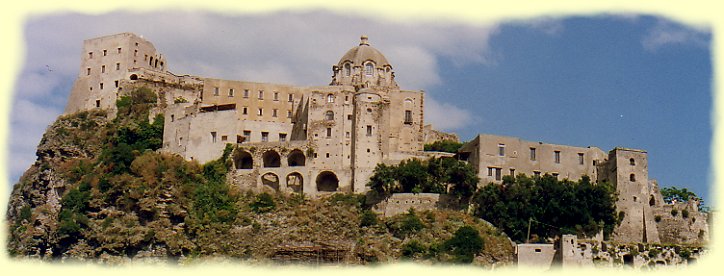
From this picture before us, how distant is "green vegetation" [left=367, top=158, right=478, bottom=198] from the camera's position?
75.2m

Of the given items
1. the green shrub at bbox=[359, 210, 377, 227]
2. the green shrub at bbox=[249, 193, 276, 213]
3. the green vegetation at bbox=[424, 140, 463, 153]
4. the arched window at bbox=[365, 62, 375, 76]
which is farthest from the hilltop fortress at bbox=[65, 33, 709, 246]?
the green shrub at bbox=[359, 210, 377, 227]

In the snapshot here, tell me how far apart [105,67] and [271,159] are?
18.2 m

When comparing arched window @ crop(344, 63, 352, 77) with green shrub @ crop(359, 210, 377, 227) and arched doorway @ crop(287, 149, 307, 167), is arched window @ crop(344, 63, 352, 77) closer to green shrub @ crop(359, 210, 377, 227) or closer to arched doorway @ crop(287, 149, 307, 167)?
arched doorway @ crop(287, 149, 307, 167)

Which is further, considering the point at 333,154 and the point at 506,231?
the point at 333,154

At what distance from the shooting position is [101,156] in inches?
3275

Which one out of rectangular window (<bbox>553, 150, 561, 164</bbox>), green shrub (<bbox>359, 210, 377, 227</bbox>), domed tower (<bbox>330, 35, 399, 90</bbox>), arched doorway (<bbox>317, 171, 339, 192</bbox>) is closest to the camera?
green shrub (<bbox>359, 210, 377, 227</bbox>)

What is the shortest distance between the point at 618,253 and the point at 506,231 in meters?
6.79

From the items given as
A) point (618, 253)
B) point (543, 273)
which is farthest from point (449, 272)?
point (618, 253)

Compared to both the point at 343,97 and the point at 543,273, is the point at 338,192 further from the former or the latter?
the point at 543,273

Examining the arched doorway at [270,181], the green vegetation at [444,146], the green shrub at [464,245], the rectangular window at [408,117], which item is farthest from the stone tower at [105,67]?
the green shrub at [464,245]

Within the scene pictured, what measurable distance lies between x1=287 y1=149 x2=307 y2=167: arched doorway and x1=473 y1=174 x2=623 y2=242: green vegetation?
540 inches

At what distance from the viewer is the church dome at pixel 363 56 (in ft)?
298

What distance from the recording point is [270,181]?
264 feet

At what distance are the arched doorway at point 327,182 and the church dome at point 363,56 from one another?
44.6ft
